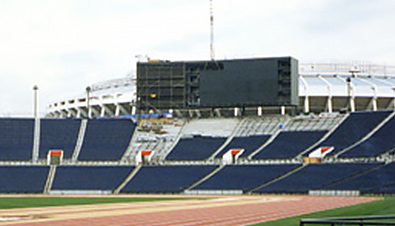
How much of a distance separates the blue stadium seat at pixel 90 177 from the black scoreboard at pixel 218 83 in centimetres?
1050

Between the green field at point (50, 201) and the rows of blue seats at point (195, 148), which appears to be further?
the rows of blue seats at point (195, 148)

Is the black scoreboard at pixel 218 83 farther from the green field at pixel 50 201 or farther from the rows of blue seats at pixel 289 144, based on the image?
the green field at pixel 50 201

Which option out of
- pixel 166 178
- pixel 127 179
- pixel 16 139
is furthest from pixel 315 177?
pixel 16 139

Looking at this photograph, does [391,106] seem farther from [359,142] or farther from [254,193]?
[254,193]

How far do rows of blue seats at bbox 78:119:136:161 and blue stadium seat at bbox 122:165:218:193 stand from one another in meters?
7.33

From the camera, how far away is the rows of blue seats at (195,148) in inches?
3105

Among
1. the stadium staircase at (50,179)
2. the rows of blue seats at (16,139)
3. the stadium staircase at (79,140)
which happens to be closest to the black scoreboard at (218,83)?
the stadium staircase at (79,140)

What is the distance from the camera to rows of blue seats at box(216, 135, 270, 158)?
78.1 m

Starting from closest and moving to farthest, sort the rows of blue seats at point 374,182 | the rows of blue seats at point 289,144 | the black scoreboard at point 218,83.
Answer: the rows of blue seats at point 374,182, the rows of blue seats at point 289,144, the black scoreboard at point 218,83

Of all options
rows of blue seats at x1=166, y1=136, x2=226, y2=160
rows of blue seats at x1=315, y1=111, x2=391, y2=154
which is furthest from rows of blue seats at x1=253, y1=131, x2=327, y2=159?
rows of blue seats at x1=166, y1=136, x2=226, y2=160

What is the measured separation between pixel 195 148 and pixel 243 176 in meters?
12.1

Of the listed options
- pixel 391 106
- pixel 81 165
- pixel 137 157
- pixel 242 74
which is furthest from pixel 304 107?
pixel 81 165

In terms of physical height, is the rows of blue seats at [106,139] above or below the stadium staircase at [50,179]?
above

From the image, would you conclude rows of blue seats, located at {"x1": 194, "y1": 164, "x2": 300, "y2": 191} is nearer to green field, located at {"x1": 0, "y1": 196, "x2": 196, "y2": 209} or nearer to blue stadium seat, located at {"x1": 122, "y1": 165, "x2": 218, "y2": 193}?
blue stadium seat, located at {"x1": 122, "y1": 165, "x2": 218, "y2": 193}
